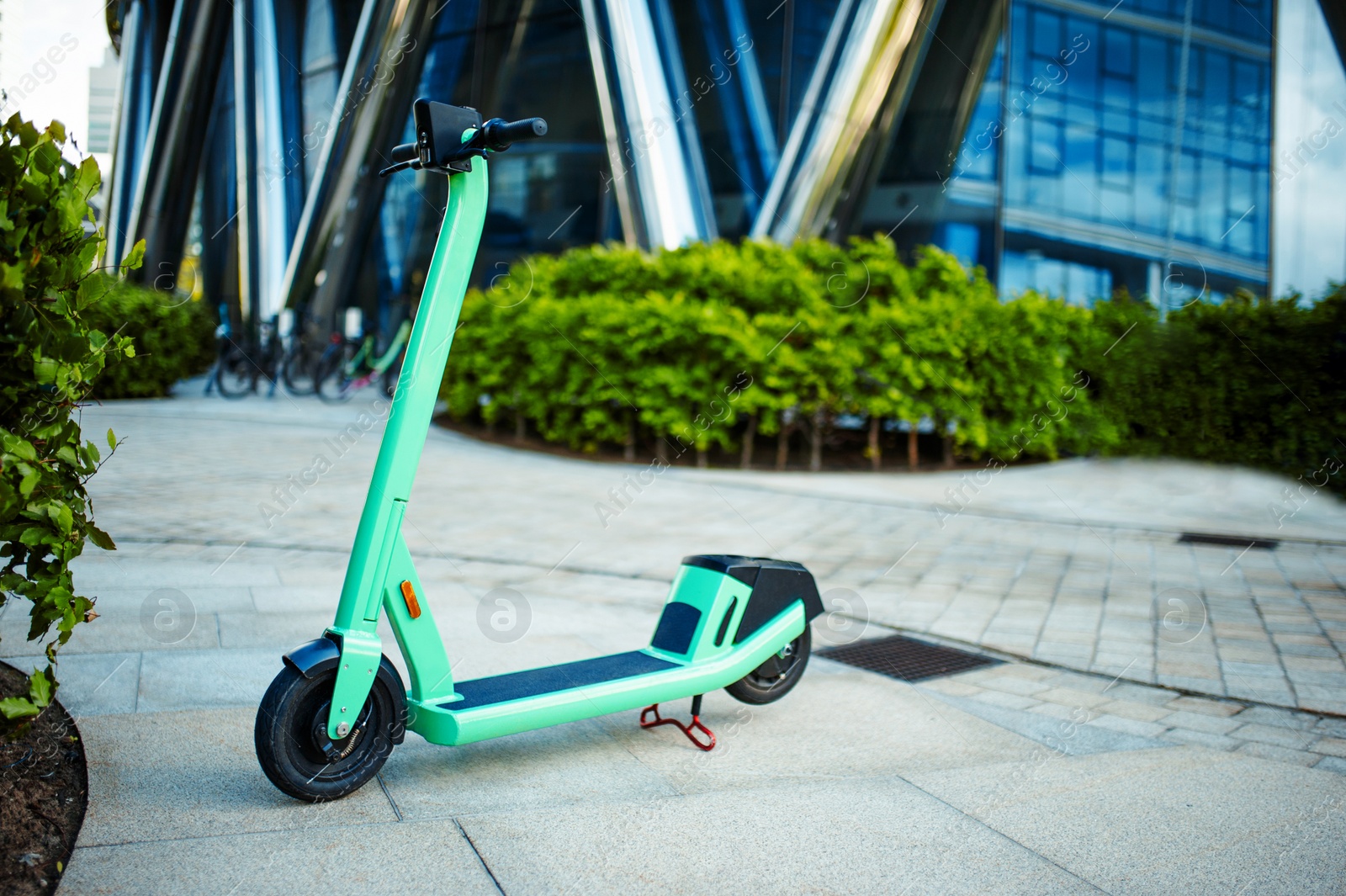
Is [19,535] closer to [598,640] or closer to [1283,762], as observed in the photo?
[598,640]

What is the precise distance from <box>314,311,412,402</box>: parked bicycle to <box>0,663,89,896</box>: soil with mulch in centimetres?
1285

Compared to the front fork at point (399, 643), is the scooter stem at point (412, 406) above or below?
above

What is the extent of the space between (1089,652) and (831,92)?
1273 cm

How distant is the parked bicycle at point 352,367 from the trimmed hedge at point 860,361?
18.0 feet

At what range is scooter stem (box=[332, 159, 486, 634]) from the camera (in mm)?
2545

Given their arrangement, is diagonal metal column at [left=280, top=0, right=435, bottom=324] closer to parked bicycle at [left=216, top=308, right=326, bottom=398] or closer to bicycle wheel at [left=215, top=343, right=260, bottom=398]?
parked bicycle at [left=216, top=308, right=326, bottom=398]

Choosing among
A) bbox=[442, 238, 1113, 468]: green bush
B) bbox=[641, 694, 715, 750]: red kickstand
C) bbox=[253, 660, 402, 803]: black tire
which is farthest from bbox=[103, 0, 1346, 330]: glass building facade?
bbox=[253, 660, 402, 803]: black tire

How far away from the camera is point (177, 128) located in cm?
2141

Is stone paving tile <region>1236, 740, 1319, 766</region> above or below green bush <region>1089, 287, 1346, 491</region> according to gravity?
below

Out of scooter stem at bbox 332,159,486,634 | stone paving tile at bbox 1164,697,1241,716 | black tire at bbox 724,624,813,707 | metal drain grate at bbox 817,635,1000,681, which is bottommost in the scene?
stone paving tile at bbox 1164,697,1241,716

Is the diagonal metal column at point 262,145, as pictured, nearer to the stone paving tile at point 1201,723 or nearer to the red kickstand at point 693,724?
the red kickstand at point 693,724

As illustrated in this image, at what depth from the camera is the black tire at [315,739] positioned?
2.38 meters

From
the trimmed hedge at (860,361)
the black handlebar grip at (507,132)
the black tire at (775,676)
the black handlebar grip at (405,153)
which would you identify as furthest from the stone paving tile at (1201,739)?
the trimmed hedge at (860,361)

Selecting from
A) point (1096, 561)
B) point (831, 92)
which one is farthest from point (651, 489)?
point (831, 92)
